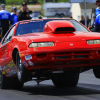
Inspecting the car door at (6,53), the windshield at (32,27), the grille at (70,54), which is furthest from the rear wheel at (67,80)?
the grille at (70,54)

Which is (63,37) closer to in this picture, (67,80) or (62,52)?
(62,52)

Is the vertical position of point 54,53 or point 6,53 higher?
point 54,53

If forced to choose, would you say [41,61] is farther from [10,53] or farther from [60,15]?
[60,15]

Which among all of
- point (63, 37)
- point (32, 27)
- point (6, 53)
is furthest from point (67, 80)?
point (63, 37)

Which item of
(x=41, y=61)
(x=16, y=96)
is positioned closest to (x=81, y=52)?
(x=41, y=61)

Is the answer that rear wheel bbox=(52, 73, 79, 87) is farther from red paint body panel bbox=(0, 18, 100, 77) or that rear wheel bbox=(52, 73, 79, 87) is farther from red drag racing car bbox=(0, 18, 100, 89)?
red paint body panel bbox=(0, 18, 100, 77)

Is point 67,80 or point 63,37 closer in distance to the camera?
point 63,37

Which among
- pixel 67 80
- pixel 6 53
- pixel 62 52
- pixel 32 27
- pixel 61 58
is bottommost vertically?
pixel 67 80

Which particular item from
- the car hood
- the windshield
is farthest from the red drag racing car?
the windshield

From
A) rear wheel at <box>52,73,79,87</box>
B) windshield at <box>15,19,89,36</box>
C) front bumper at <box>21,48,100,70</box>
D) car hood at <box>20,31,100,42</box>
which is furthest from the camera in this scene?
rear wheel at <box>52,73,79,87</box>

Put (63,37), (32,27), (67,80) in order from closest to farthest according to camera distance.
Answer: (63,37) < (32,27) < (67,80)

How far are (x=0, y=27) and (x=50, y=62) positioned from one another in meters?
8.49

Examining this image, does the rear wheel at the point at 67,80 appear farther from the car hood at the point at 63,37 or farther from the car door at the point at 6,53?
the car hood at the point at 63,37

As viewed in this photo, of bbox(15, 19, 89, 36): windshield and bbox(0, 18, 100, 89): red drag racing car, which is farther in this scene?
bbox(15, 19, 89, 36): windshield
